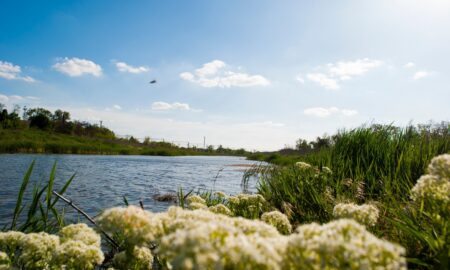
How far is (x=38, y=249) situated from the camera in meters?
3.04

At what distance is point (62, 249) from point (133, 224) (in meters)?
1.16

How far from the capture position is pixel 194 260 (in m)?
1.53

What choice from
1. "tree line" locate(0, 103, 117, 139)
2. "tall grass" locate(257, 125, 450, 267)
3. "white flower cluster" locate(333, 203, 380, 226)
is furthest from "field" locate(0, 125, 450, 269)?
"tree line" locate(0, 103, 117, 139)

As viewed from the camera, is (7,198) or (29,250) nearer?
(29,250)

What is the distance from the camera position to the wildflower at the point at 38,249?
3.04m

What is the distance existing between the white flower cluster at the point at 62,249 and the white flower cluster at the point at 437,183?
3.40m

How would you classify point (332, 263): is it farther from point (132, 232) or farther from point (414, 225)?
point (414, 225)

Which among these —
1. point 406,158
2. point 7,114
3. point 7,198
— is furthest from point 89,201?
point 7,114

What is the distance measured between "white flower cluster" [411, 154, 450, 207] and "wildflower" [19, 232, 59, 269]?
3.89m

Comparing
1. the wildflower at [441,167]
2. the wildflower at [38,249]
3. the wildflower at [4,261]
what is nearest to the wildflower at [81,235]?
the wildflower at [38,249]

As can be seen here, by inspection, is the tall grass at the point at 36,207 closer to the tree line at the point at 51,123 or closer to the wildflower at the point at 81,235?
the wildflower at the point at 81,235

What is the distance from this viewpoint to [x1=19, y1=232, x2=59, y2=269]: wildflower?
3045mm

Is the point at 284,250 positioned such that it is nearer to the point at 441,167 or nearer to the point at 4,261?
the point at 441,167

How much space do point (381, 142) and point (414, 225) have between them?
680 centimetres
